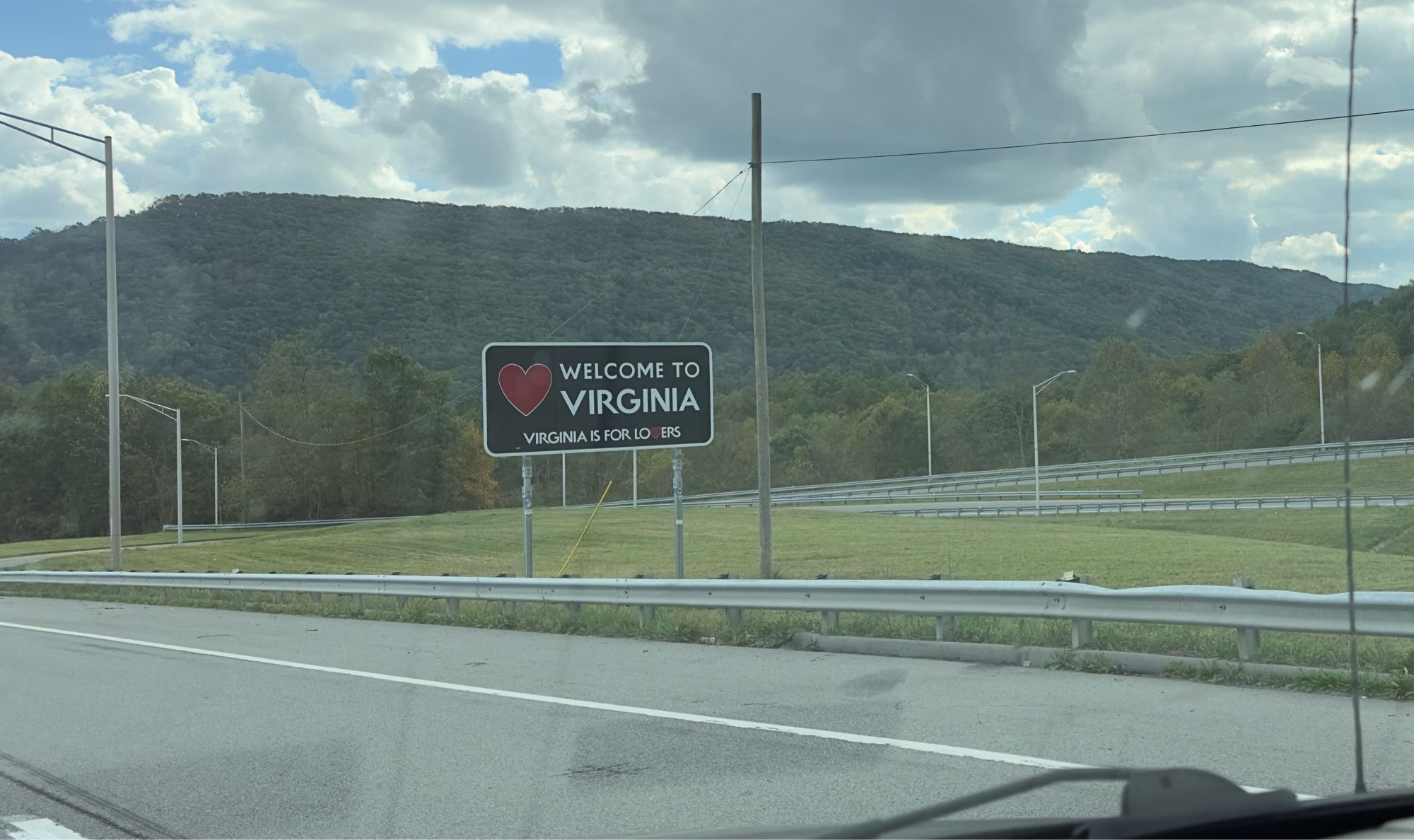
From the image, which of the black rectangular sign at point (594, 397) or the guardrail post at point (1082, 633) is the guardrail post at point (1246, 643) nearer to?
the guardrail post at point (1082, 633)

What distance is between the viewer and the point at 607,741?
7898 mm

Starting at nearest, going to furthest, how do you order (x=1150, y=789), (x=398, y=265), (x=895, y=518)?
1. (x=1150, y=789)
2. (x=895, y=518)
3. (x=398, y=265)

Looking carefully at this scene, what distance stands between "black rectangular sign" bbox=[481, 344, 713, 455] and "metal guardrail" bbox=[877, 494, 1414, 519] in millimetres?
32134

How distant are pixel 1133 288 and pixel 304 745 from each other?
141 metres

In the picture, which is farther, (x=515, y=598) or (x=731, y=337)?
(x=731, y=337)

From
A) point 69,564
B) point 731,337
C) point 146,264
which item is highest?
point 146,264

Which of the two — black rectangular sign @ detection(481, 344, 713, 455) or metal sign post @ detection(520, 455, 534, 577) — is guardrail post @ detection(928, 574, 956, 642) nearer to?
black rectangular sign @ detection(481, 344, 713, 455)

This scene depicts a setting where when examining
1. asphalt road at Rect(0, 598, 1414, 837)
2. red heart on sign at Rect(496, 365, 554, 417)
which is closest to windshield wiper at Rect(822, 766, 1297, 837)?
asphalt road at Rect(0, 598, 1414, 837)

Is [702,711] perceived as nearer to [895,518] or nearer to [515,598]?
[515,598]

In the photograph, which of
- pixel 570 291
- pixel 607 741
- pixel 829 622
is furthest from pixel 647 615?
pixel 570 291

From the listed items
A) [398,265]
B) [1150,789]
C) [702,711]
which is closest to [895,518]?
[702,711]

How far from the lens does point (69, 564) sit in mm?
41562

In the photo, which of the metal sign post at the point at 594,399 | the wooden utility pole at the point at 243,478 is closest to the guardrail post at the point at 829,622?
the metal sign post at the point at 594,399

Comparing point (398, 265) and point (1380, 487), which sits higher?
point (398, 265)
